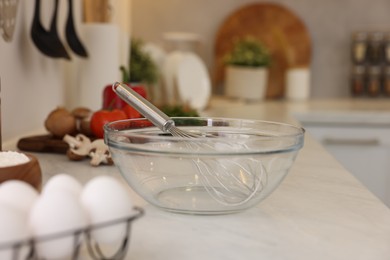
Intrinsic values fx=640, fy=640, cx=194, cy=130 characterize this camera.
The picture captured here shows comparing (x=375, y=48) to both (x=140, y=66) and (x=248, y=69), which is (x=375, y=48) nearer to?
(x=248, y=69)

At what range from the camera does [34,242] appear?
18.2 inches

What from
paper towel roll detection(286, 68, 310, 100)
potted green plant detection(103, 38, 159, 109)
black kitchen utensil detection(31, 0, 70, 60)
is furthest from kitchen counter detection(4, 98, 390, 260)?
paper towel roll detection(286, 68, 310, 100)

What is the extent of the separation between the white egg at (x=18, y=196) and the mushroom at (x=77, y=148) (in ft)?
2.16

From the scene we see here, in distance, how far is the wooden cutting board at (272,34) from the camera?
9.70 ft

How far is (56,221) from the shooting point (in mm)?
467

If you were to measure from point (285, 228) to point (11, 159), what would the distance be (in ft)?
1.10

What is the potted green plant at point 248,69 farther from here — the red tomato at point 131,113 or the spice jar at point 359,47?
the red tomato at point 131,113

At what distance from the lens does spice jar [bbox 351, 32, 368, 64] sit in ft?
9.66

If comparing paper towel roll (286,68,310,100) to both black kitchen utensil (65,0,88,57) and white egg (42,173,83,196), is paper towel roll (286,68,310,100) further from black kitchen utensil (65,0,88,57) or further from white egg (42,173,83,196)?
white egg (42,173,83,196)

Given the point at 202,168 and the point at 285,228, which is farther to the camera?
the point at 202,168

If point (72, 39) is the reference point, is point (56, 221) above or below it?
below

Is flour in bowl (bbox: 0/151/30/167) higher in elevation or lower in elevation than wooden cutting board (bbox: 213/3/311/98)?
lower

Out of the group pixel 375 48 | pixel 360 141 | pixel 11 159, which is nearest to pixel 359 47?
pixel 375 48

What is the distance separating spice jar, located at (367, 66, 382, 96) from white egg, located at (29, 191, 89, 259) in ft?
8.70
